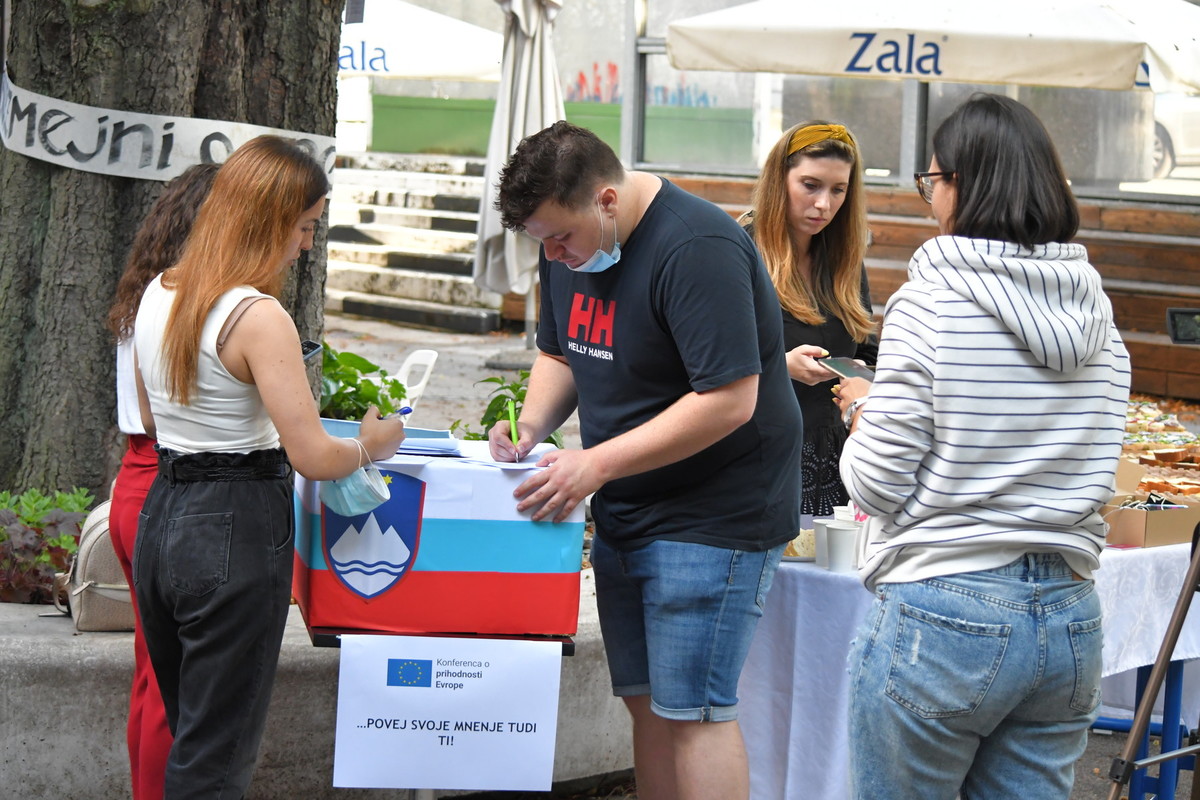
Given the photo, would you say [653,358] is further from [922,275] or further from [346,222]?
[346,222]

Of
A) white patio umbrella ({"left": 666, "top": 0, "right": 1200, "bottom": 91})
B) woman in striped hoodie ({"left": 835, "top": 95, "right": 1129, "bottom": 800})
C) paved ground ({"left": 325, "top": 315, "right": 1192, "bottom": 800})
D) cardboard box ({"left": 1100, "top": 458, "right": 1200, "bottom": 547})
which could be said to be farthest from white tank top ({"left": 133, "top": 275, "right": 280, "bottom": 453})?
white patio umbrella ({"left": 666, "top": 0, "right": 1200, "bottom": 91})

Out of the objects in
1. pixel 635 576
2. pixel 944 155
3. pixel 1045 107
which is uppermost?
pixel 1045 107

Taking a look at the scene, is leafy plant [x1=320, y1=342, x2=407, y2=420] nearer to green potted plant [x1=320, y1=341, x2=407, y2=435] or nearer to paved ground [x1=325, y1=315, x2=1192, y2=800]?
green potted plant [x1=320, y1=341, x2=407, y2=435]

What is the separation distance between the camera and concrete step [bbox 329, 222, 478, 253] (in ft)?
41.1

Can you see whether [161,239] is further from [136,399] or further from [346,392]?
[346,392]

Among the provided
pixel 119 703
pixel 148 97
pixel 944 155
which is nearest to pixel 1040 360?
pixel 944 155

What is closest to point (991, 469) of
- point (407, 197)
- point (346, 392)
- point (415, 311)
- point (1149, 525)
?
point (1149, 525)

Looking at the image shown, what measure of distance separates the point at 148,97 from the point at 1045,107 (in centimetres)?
786

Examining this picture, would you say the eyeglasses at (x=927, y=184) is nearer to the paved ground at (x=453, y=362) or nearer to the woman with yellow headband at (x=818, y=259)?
the woman with yellow headband at (x=818, y=259)

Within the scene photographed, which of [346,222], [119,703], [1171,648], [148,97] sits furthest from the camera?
[346,222]

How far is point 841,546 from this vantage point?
2932mm

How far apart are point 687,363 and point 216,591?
0.99 meters

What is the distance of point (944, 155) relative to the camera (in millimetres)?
2129

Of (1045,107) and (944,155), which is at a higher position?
(1045,107)
